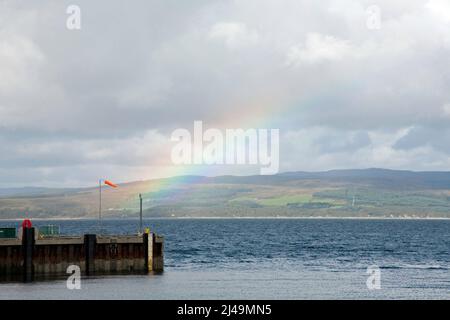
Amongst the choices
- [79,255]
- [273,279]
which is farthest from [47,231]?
[273,279]

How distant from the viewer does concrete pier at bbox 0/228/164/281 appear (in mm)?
83438

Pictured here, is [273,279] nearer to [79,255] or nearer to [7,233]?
[79,255]

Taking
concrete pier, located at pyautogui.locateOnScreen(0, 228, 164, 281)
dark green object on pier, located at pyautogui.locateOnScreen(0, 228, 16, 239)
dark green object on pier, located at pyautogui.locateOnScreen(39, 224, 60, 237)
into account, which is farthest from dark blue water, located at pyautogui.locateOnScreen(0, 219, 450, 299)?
dark green object on pier, located at pyautogui.locateOnScreen(39, 224, 60, 237)

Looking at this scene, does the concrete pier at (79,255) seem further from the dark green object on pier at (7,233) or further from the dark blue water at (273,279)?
the dark blue water at (273,279)

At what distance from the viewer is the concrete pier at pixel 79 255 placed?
83438mm

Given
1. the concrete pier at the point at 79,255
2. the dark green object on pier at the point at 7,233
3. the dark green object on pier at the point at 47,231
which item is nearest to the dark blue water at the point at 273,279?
the concrete pier at the point at 79,255

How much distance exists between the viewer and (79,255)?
86.9 metres

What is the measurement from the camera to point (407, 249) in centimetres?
14975

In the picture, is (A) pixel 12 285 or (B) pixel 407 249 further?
(B) pixel 407 249

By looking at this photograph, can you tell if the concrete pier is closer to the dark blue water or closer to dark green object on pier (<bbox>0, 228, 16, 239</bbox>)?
dark green object on pier (<bbox>0, 228, 16, 239</bbox>)
